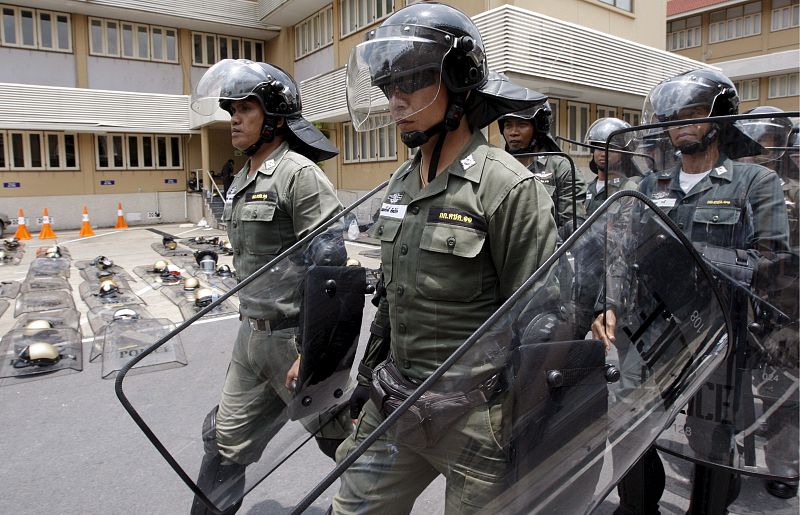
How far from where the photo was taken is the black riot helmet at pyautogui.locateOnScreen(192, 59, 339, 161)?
278cm

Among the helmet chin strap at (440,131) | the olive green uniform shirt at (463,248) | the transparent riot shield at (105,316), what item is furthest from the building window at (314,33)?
the olive green uniform shirt at (463,248)

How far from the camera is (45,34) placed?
20.8 metres

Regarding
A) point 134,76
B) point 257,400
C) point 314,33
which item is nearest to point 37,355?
point 257,400

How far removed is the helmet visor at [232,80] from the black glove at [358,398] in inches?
56.0

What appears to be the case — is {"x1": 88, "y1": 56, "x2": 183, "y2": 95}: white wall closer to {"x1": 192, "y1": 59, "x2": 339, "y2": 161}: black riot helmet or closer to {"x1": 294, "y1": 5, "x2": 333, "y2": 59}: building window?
{"x1": 294, "y1": 5, "x2": 333, "y2": 59}: building window

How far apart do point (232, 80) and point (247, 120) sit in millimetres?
186

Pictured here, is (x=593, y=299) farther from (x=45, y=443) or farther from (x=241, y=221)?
(x=45, y=443)

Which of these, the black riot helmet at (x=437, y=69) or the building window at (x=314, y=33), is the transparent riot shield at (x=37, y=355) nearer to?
the black riot helmet at (x=437, y=69)

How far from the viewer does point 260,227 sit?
2.69 meters

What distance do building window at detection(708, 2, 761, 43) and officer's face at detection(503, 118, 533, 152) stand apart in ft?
107

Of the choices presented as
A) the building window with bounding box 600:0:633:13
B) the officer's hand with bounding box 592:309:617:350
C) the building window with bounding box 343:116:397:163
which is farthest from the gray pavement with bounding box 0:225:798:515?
the building window with bounding box 600:0:633:13

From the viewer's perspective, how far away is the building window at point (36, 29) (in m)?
20.2

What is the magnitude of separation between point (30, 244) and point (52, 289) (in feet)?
28.1

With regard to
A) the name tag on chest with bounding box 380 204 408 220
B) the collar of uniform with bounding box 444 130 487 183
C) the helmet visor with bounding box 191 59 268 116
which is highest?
the helmet visor with bounding box 191 59 268 116
